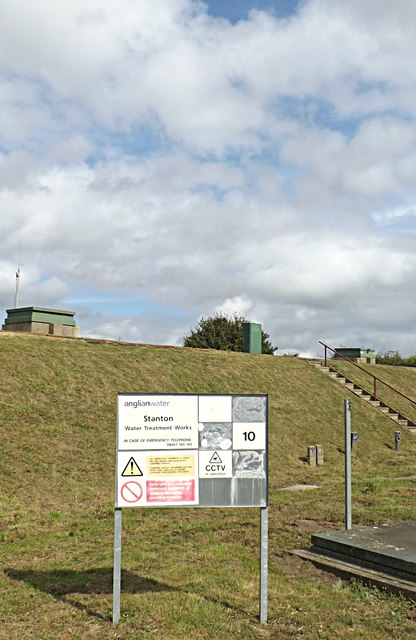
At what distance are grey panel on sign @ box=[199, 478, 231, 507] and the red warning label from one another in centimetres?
11

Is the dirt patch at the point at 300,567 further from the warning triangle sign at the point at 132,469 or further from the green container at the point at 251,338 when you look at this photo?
the green container at the point at 251,338

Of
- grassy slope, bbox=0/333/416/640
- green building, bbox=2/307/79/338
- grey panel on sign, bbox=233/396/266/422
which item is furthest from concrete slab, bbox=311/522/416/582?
green building, bbox=2/307/79/338

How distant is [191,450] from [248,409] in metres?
0.81

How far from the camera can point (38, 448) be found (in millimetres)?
13797

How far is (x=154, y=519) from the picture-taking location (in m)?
10.8

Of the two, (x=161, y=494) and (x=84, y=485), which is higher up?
(x=161, y=494)

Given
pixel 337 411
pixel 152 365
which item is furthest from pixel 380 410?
pixel 152 365

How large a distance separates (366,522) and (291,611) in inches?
176

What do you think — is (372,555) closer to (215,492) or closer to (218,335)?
(215,492)

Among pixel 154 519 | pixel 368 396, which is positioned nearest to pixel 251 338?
pixel 368 396

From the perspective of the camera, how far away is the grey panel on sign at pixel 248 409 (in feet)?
21.3

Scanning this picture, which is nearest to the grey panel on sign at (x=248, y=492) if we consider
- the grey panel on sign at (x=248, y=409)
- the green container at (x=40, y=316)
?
the grey panel on sign at (x=248, y=409)

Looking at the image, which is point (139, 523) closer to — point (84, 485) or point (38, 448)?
point (84, 485)

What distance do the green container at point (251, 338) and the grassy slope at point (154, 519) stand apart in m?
5.71
